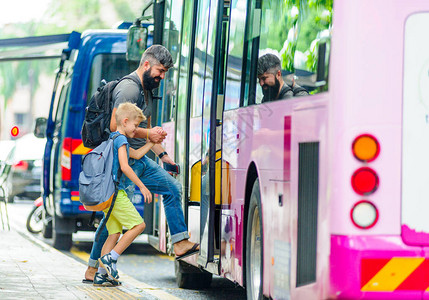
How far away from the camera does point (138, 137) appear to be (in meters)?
9.46

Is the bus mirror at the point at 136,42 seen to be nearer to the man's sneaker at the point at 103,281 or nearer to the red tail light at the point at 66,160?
the red tail light at the point at 66,160

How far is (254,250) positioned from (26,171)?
958 inches

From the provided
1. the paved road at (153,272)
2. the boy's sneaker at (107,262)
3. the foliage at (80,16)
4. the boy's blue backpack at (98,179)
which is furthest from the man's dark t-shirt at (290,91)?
the foliage at (80,16)

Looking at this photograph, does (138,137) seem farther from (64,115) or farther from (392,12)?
(64,115)

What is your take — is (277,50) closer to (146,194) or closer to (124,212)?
(146,194)

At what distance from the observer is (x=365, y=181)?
218 inches

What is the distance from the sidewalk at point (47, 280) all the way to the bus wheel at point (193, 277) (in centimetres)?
41

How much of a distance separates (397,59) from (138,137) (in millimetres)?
4165

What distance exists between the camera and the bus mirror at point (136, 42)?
1250 centimetres

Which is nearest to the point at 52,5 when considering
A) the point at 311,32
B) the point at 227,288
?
the point at 227,288

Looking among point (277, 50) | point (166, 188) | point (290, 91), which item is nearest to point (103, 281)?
point (166, 188)

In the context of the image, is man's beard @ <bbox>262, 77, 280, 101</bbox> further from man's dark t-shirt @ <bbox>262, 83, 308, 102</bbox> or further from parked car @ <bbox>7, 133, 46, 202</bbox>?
parked car @ <bbox>7, 133, 46, 202</bbox>

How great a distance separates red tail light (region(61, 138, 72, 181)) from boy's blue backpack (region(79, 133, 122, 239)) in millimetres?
5233

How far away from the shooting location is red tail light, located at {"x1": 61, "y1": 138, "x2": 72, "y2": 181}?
14.5m
